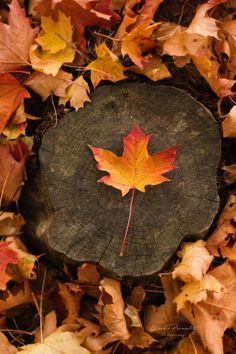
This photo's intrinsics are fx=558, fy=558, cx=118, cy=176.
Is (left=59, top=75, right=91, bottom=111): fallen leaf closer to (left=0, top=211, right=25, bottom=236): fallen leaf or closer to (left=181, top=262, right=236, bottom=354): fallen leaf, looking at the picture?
(left=0, top=211, right=25, bottom=236): fallen leaf

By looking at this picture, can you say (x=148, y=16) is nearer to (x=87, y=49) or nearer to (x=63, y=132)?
(x=87, y=49)

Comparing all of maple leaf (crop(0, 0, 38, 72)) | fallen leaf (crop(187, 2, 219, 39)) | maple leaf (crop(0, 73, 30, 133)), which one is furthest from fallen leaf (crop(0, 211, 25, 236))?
fallen leaf (crop(187, 2, 219, 39))

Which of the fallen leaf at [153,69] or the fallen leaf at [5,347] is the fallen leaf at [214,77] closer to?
the fallen leaf at [153,69]

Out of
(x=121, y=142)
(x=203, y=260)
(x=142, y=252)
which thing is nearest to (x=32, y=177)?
(x=121, y=142)

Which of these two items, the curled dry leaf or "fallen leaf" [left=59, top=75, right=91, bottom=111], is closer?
the curled dry leaf

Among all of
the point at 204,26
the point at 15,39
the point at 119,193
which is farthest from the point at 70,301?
the point at 204,26

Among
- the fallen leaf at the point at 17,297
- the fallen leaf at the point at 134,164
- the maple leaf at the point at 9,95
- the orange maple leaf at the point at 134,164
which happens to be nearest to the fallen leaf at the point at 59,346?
the fallen leaf at the point at 17,297
